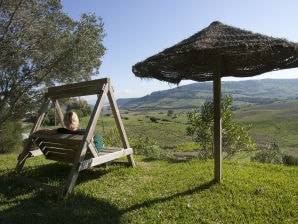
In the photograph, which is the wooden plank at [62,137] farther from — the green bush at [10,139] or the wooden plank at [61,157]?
the green bush at [10,139]

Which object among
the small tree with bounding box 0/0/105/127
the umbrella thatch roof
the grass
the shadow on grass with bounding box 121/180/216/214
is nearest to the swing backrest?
the grass

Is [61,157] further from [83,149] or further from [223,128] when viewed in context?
[223,128]

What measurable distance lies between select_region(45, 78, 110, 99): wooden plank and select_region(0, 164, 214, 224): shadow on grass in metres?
2.84

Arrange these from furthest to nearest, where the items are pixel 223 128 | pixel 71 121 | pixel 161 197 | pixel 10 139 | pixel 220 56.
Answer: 1. pixel 10 139
2. pixel 223 128
3. pixel 71 121
4. pixel 220 56
5. pixel 161 197

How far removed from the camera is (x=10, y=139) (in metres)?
31.5

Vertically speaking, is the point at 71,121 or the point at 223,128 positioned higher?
the point at 71,121

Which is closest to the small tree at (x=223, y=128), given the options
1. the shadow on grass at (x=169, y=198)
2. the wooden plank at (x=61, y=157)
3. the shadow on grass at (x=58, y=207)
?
the shadow on grass at (x=169, y=198)

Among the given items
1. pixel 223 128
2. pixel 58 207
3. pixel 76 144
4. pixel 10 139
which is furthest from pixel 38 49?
pixel 10 139

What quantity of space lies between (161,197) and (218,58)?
350 cm

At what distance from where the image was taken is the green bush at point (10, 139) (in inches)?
1204

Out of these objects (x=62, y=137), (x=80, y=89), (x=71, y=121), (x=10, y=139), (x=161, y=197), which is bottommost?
(x=10, y=139)

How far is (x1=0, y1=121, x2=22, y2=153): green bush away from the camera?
3059cm

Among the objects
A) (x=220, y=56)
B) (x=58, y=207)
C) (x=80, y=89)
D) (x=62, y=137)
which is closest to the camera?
(x=58, y=207)

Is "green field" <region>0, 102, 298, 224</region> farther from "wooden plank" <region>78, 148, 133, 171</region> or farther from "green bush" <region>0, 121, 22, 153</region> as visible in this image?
Result: "green bush" <region>0, 121, 22, 153</region>
